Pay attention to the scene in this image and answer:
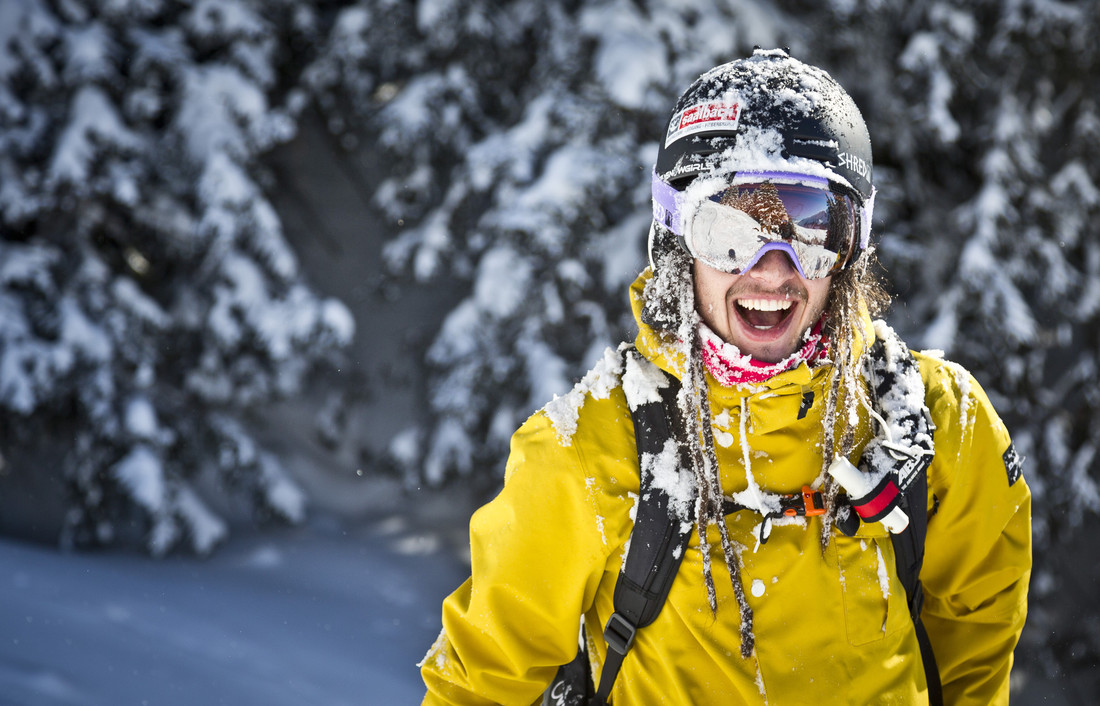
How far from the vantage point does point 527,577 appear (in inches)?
64.4

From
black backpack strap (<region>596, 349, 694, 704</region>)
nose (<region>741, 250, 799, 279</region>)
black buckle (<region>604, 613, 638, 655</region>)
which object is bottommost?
black buckle (<region>604, 613, 638, 655</region>)

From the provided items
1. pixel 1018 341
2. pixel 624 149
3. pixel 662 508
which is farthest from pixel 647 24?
pixel 662 508

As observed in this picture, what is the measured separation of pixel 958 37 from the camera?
659 cm

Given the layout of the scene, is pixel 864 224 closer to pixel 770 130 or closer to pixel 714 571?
pixel 770 130

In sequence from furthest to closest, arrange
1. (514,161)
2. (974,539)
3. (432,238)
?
1. (432,238)
2. (514,161)
3. (974,539)

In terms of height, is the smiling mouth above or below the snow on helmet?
below

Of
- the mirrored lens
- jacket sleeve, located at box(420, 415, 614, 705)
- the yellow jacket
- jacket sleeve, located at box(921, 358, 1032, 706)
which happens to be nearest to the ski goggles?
the mirrored lens

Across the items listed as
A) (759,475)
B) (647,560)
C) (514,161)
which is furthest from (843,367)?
(514,161)

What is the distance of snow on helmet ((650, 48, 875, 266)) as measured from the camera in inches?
68.4

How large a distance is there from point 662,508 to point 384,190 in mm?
7002

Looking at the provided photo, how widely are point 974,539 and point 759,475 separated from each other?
61 cm

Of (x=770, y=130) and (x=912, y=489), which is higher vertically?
(x=770, y=130)

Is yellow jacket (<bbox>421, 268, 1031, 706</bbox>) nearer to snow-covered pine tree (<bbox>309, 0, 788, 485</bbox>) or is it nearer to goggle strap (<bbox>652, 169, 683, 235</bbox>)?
goggle strap (<bbox>652, 169, 683, 235</bbox>)

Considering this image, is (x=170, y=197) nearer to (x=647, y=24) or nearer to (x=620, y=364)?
(x=647, y=24)
